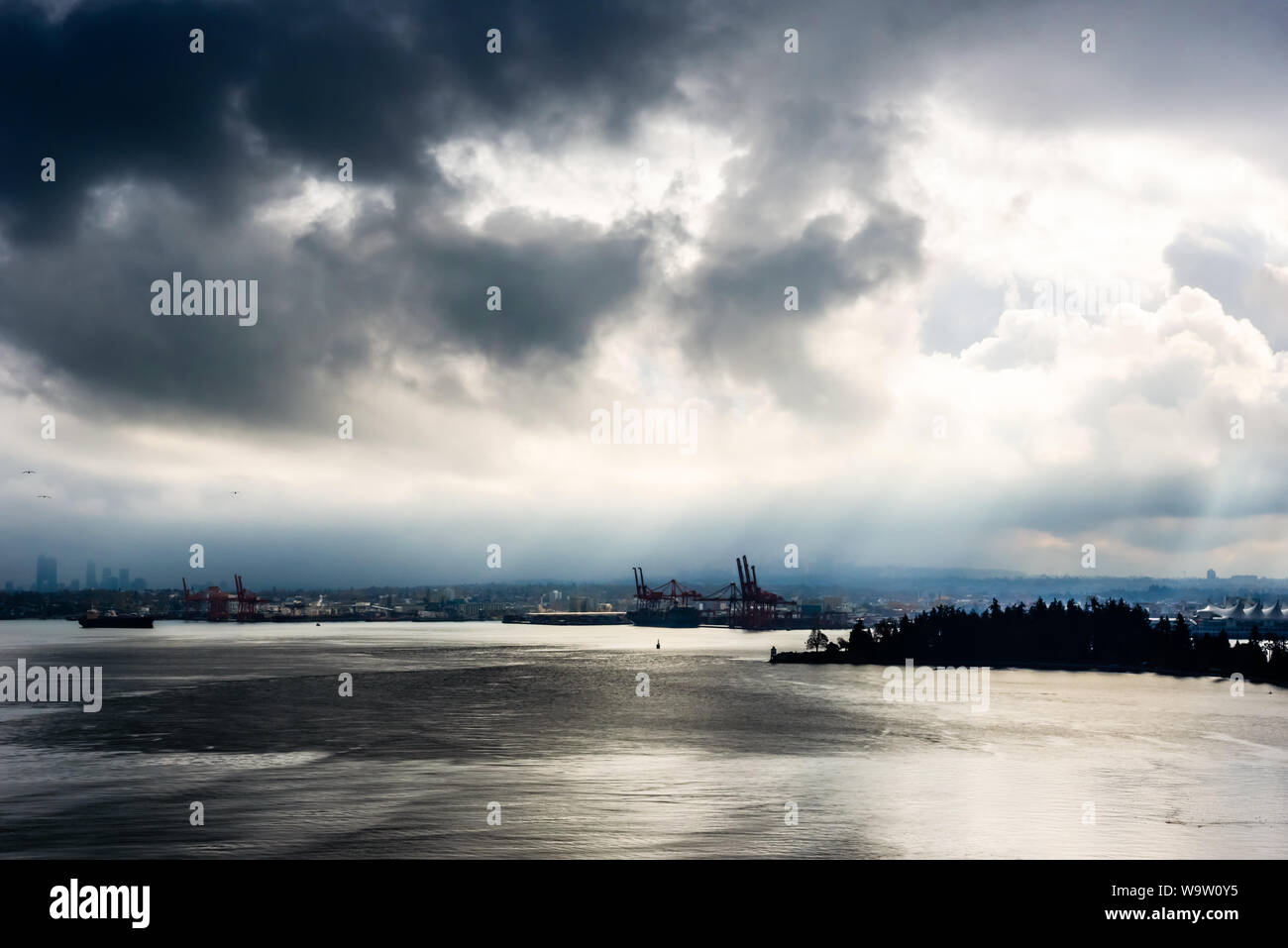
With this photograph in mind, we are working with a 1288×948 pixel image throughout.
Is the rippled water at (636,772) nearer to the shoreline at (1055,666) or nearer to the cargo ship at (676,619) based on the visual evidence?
the shoreline at (1055,666)

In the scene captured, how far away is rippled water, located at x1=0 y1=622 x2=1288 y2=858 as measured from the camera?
1941 cm

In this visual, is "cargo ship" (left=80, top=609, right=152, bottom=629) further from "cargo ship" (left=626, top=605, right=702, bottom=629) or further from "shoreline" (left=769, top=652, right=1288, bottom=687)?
"shoreline" (left=769, top=652, right=1288, bottom=687)

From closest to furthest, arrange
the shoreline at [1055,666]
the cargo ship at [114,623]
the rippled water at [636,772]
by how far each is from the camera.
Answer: the rippled water at [636,772] < the shoreline at [1055,666] < the cargo ship at [114,623]

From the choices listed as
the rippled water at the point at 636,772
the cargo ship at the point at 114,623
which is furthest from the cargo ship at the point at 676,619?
the rippled water at the point at 636,772

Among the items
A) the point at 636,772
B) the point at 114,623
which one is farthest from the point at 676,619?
the point at 636,772

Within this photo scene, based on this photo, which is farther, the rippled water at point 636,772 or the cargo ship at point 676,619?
the cargo ship at point 676,619

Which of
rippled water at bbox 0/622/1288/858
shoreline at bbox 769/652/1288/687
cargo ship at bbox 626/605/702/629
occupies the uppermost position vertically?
rippled water at bbox 0/622/1288/858

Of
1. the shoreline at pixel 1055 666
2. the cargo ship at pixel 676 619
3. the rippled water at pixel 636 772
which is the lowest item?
the cargo ship at pixel 676 619

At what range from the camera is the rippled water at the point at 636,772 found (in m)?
19.4

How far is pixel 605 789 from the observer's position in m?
24.6

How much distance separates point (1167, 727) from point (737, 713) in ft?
58.5

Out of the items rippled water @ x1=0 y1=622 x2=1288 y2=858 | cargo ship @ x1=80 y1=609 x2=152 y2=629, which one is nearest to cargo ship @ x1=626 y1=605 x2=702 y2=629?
cargo ship @ x1=80 y1=609 x2=152 y2=629
